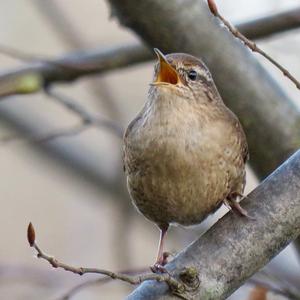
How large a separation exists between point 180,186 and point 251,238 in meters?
0.32

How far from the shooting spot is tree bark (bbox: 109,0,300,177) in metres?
3.38

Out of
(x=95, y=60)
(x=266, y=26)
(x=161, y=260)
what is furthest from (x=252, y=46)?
(x=95, y=60)

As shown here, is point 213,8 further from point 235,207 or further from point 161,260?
point 161,260

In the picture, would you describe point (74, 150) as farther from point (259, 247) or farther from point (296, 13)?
point (259, 247)

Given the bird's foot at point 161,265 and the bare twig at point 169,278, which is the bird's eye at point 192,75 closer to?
the bird's foot at point 161,265

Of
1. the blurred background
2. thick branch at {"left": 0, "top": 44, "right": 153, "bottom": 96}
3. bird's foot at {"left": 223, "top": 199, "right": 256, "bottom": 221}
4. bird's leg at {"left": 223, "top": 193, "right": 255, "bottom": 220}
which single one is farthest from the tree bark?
the blurred background

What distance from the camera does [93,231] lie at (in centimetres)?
798

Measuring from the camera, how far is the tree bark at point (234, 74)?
3.38m

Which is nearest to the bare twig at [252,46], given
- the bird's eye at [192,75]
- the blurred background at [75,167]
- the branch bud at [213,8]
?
the branch bud at [213,8]

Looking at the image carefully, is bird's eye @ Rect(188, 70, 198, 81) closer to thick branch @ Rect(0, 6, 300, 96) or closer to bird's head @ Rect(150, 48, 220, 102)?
bird's head @ Rect(150, 48, 220, 102)

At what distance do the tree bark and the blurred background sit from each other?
3.94 feet

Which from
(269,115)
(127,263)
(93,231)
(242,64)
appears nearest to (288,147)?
(269,115)

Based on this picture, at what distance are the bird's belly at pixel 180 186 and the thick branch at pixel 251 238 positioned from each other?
197mm

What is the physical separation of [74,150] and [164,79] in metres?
1.83
